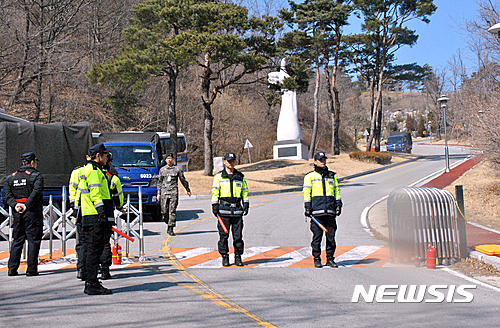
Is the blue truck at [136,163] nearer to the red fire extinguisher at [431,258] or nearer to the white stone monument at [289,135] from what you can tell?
the red fire extinguisher at [431,258]

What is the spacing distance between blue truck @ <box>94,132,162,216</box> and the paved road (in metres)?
3.98

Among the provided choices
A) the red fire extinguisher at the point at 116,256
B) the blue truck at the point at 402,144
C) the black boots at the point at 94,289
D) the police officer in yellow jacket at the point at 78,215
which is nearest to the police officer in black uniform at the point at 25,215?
the police officer in yellow jacket at the point at 78,215

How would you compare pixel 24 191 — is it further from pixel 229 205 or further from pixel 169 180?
pixel 169 180

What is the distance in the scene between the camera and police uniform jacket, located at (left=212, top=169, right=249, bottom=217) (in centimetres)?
869

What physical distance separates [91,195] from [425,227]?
5647mm

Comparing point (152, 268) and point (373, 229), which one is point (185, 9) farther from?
point (152, 268)

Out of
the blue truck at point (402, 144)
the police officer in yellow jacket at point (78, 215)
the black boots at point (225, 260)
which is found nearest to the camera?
the police officer in yellow jacket at point (78, 215)

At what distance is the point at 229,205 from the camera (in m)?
8.70

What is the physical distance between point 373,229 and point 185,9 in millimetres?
18587

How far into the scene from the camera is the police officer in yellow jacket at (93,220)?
6.82 meters

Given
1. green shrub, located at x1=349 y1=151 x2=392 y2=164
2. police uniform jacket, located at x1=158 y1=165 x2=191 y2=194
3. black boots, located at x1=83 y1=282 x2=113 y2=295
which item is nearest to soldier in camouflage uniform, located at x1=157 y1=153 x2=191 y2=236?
police uniform jacket, located at x1=158 y1=165 x2=191 y2=194

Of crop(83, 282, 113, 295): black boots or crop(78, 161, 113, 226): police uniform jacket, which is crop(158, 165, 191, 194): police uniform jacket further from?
crop(83, 282, 113, 295): black boots

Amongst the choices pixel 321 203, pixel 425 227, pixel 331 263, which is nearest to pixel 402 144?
pixel 425 227

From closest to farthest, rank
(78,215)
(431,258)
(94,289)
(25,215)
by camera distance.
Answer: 1. (94,289)
2. (78,215)
3. (25,215)
4. (431,258)
